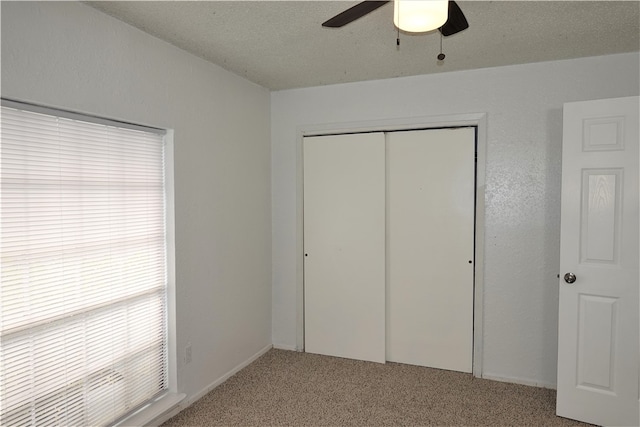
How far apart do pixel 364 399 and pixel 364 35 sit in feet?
8.17

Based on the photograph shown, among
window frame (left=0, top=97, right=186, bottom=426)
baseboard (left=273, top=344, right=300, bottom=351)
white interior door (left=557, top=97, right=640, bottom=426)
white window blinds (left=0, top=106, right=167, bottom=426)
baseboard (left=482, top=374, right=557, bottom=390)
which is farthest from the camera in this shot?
baseboard (left=273, top=344, right=300, bottom=351)

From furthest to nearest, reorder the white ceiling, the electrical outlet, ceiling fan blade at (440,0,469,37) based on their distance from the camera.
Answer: the electrical outlet < the white ceiling < ceiling fan blade at (440,0,469,37)

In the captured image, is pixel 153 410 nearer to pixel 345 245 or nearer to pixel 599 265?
pixel 345 245

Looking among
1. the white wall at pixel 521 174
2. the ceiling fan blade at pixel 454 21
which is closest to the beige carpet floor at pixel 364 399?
the white wall at pixel 521 174

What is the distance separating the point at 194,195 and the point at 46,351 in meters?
1.28

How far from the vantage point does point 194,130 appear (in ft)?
9.32

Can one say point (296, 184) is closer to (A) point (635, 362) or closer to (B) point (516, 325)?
(B) point (516, 325)

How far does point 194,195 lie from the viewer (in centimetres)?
285

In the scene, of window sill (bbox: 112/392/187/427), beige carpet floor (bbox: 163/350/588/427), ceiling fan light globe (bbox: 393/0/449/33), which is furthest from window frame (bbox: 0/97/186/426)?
ceiling fan light globe (bbox: 393/0/449/33)

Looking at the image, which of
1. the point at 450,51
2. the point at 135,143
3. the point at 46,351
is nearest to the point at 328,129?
the point at 450,51

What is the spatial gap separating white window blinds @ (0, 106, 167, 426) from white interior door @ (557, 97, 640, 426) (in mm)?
2691

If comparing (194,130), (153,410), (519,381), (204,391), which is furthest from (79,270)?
(519,381)

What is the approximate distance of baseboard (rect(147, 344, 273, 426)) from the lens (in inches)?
102

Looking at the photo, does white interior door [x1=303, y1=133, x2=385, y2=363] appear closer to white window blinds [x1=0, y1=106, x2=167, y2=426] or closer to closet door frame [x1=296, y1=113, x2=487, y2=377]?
closet door frame [x1=296, y1=113, x2=487, y2=377]
